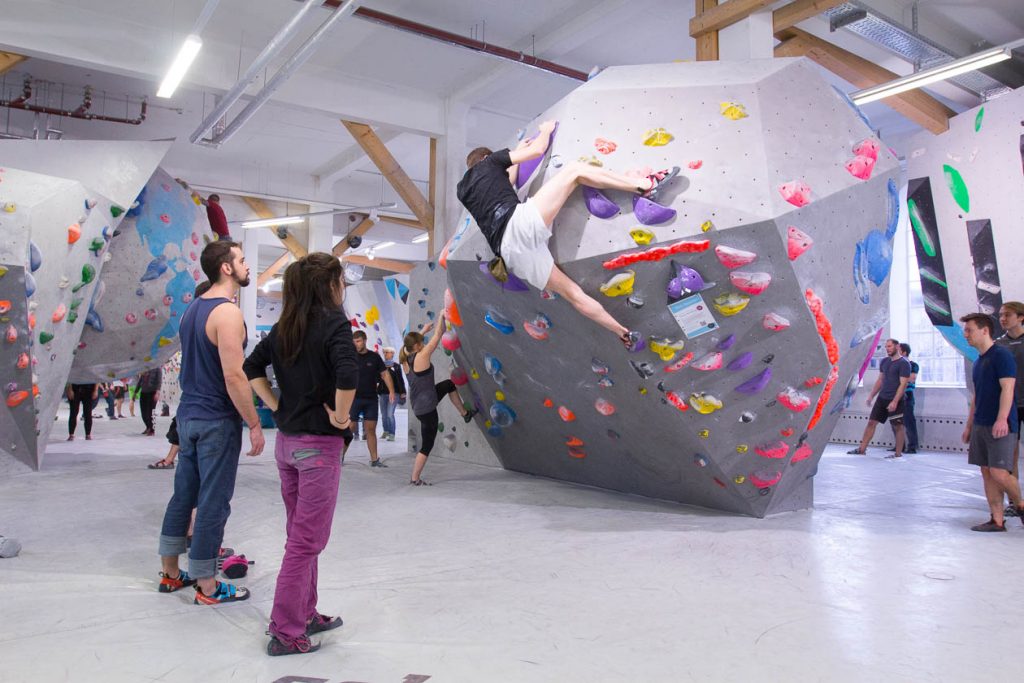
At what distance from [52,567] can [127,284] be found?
4.38 m

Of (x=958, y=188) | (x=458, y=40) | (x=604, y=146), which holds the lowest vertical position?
(x=604, y=146)

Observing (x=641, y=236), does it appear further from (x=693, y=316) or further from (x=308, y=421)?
(x=308, y=421)

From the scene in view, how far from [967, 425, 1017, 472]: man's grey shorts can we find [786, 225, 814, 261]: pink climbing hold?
1688 millimetres

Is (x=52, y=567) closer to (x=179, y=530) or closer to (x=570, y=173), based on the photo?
(x=179, y=530)

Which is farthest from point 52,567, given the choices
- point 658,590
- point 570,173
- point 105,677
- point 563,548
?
point 570,173

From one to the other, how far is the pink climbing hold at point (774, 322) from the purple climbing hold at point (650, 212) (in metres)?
0.75

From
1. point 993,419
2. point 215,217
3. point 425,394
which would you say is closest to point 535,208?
point 425,394

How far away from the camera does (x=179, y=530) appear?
122 inches

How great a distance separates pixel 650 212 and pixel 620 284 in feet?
1.37

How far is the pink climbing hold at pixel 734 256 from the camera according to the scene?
12.7 feet

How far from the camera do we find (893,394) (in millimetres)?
8766

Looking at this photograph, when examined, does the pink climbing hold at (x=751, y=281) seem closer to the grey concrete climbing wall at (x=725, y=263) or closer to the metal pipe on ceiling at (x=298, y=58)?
the grey concrete climbing wall at (x=725, y=263)

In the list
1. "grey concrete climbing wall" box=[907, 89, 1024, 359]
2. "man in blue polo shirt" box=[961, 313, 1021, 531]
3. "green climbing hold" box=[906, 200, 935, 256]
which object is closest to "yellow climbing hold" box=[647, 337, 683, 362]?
"man in blue polo shirt" box=[961, 313, 1021, 531]

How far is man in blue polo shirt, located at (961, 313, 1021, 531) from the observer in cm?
432
